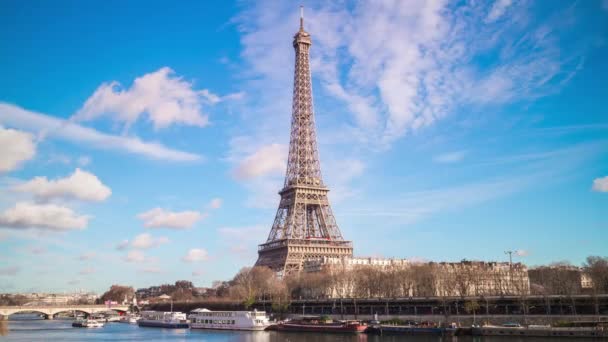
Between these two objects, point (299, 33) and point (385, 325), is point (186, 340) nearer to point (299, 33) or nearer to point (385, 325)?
point (385, 325)

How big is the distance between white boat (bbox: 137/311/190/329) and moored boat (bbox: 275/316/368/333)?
78.8 feet

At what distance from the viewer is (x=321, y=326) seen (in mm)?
76812

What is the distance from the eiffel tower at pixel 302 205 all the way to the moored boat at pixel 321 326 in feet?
116

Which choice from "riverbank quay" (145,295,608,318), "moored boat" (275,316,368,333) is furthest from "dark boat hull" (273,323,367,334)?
"riverbank quay" (145,295,608,318)

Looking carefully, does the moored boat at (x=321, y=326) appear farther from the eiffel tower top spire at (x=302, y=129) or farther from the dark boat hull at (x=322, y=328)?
the eiffel tower top spire at (x=302, y=129)

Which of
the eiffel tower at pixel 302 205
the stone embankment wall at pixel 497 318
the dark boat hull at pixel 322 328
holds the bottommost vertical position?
the dark boat hull at pixel 322 328

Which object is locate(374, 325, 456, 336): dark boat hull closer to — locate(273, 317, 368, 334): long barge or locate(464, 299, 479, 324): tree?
locate(273, 317, 368, 334): long barge

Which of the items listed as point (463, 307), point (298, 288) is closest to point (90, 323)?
point (298, 288)

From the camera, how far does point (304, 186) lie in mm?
123500

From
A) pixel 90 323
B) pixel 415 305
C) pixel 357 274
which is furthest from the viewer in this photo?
pixel 90 323

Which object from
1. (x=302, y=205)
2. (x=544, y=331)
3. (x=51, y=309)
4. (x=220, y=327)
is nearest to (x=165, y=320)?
(x=220, y=327)

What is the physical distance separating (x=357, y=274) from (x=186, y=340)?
1591 inches

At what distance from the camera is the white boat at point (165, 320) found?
9962cm

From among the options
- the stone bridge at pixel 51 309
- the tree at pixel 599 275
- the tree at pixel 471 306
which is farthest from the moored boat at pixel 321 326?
the stone bridge at pixel 51 309
